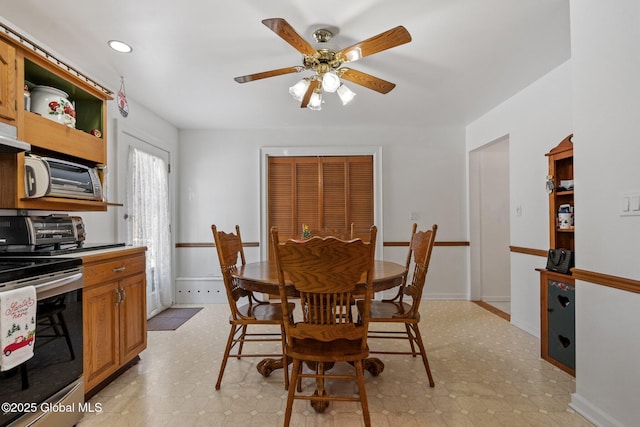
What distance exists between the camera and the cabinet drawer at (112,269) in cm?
186

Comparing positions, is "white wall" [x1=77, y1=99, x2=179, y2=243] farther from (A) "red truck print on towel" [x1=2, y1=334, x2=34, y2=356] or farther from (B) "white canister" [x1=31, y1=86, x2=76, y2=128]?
(A) "red truck print on towel" [x1=2, y1=334, x2=34, y2=356]

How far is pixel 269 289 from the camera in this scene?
179 centimetres

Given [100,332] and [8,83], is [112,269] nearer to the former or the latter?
[100,332]

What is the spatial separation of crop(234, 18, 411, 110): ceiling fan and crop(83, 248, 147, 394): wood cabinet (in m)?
1.55

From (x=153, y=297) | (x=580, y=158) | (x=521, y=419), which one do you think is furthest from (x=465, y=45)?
(x=153, y=297)

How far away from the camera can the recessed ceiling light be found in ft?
7.09

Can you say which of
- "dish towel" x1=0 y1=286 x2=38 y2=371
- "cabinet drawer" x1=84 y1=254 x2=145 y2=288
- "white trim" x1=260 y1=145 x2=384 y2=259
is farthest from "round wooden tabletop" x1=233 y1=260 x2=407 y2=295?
"white trim" x1=260 y1=145 x2=384 y2=259

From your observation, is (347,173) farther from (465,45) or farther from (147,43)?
(147,43)

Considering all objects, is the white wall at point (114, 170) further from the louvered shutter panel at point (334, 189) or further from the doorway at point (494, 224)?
the doorway at point (494, 224)

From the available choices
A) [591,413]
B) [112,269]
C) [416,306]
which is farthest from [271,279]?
[591,413]

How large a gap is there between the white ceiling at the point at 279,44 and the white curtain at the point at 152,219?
2.34ft

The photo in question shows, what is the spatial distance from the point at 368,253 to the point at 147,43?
2171mm

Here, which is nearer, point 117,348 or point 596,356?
point 596,356

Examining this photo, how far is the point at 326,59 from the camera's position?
2.04 metres
